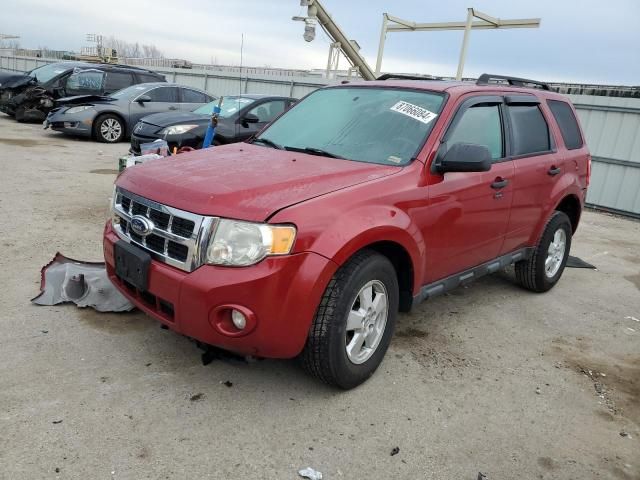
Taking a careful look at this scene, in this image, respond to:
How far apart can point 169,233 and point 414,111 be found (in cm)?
189

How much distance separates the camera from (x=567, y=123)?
4992 millimetres

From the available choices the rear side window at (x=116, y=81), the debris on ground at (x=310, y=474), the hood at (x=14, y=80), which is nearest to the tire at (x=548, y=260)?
the debris on ground at (x=310, y=474)

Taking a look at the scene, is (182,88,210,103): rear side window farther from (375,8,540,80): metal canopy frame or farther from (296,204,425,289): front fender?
(296,204,425,289): front fender

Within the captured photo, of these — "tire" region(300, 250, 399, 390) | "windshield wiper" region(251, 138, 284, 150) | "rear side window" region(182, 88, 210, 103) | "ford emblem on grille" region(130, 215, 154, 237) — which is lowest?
"tire" region(300, 250, 399, 390)

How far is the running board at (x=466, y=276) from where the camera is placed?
3480mm

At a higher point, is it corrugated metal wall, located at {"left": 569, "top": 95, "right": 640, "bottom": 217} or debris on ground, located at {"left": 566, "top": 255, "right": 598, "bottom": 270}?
corrugated metal wall, located at {"left": 569, "top": 95, "right": 640, "bottom": 217}

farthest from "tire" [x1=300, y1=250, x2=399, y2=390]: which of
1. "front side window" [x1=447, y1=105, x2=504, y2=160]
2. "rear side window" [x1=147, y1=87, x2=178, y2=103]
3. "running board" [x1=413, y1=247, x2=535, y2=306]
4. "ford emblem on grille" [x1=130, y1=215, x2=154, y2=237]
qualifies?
"rear side window" [x1=147, y1=87, x2=178, y2=103]

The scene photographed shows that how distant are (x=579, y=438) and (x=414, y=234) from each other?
4.74 feet

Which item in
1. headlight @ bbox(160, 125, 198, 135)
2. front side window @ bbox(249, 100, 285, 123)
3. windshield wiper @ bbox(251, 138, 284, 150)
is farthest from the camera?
front side window @ bbox(249, 100, 285, 123)

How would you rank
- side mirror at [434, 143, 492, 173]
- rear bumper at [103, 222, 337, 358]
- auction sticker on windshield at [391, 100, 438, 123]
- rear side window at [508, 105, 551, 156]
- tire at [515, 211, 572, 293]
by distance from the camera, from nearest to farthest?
1. rear bumper at [103, 222, 337, 358]
2. side mirror at [434, 143, 492, 173]
3. auction sticker on windshield at [391, 100, 438, 123]
4. rear side window at [508, 105, 551, 156]
5. tire at [515, 211, 572, 293]

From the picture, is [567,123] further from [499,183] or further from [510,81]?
[499,183]

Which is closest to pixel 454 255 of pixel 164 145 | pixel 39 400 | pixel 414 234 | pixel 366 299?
pixel 414 234

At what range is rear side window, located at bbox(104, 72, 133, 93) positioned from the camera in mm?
13805

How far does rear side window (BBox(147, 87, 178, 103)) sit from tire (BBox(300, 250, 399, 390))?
34.9 feet
